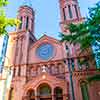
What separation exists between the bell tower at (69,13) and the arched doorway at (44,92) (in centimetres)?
912

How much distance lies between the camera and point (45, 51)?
2573 cm

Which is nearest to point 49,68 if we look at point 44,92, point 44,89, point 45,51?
point 44,89

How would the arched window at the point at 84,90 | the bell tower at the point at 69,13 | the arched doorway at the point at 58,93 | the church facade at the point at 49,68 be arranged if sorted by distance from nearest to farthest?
the arched window at the point at 84,90, the church facade at the point at 49,68, the arched doorway at the point at 58,93, the bell tower at the point at 69,13

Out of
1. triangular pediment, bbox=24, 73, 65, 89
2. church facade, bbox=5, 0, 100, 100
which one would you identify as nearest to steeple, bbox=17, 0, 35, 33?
church facade, bbox=5, 0, 100, 100

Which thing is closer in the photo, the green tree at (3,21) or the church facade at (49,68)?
the green tree at (3,21)

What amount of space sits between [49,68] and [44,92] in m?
3.34

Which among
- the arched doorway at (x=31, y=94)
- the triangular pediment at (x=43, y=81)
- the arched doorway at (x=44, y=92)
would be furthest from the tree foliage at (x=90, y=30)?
the arched doorway at (x=31, y=94)

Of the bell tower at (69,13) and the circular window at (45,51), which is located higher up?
the bell tower at (69,13)

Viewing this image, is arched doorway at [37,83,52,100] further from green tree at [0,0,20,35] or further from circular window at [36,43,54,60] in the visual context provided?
green tree at [0,0,20,35]

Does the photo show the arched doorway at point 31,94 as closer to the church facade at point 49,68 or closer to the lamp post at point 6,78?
the church facade at point 49,68

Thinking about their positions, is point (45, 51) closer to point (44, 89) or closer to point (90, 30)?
point (44, 89)

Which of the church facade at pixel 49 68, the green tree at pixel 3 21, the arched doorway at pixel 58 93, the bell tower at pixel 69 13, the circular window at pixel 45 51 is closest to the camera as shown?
the green tree at pixel 3 21

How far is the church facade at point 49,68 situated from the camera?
819 inches

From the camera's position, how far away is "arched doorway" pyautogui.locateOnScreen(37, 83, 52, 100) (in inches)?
850
